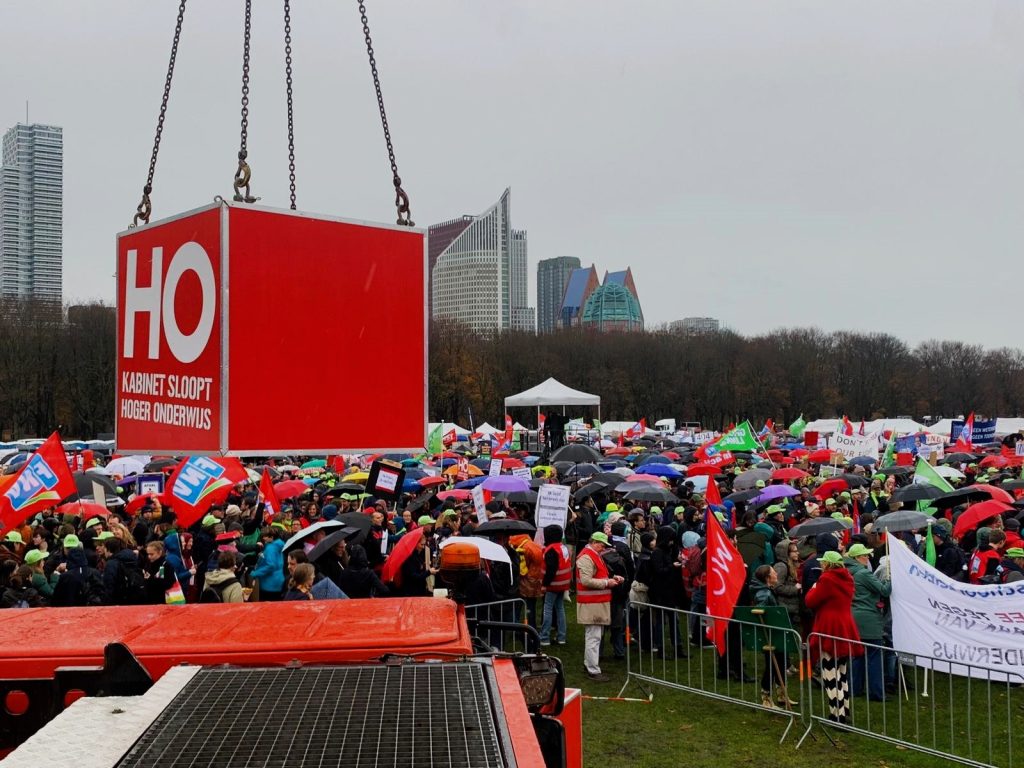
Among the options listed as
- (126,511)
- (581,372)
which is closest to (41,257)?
(581,372)

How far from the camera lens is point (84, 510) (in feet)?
52.4

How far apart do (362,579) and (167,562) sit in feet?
7.65

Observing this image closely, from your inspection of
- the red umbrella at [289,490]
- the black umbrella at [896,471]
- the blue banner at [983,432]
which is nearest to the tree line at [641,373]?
the blue banner at [983,432]

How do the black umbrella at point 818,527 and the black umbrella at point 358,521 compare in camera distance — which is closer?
the black umbrella at point 358,521

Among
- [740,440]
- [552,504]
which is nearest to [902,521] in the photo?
[552,504]

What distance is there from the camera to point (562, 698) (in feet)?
11.6

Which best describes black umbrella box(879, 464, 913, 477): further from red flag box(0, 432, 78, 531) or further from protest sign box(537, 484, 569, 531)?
red flag box(0, 432, 78, 531)

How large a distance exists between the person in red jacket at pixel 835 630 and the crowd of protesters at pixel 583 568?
14 millimetres

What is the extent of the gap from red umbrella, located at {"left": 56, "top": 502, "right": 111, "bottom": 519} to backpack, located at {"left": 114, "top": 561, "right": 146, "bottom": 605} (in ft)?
18.5

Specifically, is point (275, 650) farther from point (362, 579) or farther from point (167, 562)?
point (167, 562)

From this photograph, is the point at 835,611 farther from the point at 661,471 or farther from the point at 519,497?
the point at 661,471

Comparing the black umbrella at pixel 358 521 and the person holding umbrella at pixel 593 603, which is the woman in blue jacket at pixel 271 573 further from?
the person holding umbrella at pixel 593 603

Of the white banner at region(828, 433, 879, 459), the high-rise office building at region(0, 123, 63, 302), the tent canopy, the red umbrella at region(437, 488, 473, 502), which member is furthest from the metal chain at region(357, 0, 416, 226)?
the high-rise office building at region(0, 123, 63, 302)

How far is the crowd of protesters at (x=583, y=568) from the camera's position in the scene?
31.7 feet
